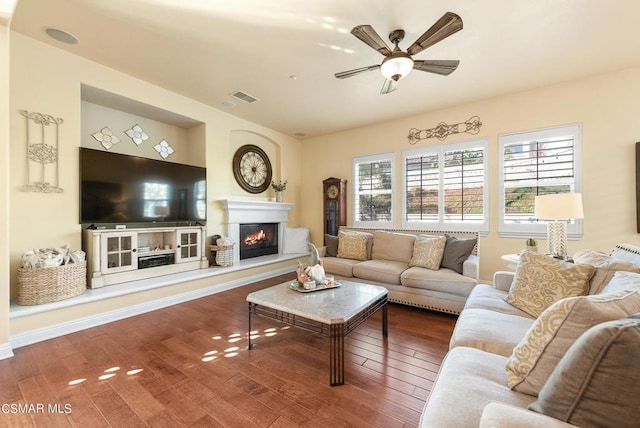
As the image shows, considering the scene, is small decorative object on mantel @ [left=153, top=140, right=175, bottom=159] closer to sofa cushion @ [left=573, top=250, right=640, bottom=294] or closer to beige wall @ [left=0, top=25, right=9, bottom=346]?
beige wall @ [left=0, top=25, right=9, bottom=346]

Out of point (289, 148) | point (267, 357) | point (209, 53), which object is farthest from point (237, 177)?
point (267, 357)

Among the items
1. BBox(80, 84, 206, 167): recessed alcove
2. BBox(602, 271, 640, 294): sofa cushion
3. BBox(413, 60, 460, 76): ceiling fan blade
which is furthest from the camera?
BBox(80, 84, 206, 167): recessed alcove

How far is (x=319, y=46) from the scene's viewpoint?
2588mm

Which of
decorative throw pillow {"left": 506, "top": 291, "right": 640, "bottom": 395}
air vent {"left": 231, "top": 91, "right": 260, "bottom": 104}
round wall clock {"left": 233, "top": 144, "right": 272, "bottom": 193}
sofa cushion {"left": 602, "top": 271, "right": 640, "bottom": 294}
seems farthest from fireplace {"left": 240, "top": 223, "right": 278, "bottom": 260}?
sofa cushion {"left": 602, "top": 271, "right": 640, "bottom": 294}

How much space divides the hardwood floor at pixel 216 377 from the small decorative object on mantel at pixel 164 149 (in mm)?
2525

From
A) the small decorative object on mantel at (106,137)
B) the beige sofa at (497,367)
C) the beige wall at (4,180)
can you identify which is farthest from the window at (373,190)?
the beige wall at (4,180)

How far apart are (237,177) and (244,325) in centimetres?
277

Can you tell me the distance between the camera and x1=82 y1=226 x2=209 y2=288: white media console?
2.87 meters

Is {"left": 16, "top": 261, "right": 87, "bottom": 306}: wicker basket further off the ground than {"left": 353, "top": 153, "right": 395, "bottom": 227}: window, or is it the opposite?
{"left": 353, "top": 153, "right": 395, "bottom": 227}: window

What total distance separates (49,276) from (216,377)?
1.98m

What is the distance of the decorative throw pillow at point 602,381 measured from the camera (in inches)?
25.4

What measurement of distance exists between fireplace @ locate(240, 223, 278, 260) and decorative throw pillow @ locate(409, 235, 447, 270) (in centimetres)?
285

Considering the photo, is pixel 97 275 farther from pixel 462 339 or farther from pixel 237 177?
pixel 462 339

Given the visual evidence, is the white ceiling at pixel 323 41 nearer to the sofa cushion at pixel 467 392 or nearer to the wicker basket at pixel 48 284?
the wicker basket at pixel 48 284
